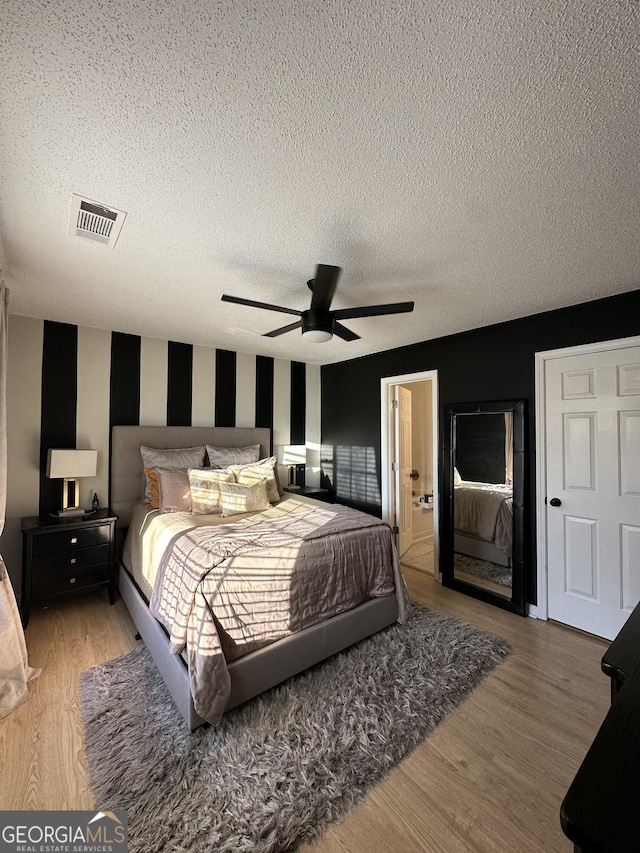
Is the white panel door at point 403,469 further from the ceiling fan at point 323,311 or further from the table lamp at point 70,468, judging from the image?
the table lamp at point 70,468

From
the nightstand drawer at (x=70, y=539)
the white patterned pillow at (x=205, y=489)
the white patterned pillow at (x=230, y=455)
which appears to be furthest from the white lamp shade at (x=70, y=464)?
the white patterned pillow at (x=230, y=455)

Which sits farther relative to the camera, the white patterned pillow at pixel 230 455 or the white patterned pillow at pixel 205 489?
the white patterned pillow at pixel 230 455

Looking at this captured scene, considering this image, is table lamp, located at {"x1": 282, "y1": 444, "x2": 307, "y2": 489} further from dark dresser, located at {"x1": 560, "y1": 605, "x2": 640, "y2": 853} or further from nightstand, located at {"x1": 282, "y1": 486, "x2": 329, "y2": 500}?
dark dresser, located at {"x1": 560, "y1": 605, "x2": 640, "y2": 853}

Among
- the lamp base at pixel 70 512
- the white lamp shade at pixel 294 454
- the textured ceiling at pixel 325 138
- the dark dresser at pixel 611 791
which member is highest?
the textured ceiling at pixel 325 138

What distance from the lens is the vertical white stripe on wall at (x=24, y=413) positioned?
9.78 ft

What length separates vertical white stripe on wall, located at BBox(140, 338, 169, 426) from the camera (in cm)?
367

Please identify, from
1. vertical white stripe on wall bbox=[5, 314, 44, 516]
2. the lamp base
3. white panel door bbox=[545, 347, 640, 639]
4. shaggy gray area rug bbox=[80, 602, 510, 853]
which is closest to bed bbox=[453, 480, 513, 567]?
white panel door bbox=[545, 347, 640, 639]

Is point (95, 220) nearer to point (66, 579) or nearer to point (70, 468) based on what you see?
point (70, 468)

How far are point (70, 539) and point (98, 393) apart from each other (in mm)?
1402

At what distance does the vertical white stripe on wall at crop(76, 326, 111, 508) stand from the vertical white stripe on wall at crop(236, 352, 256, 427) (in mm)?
1410

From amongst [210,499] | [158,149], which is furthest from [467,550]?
[158,149]

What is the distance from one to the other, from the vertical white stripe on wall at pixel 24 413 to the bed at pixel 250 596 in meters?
0.99

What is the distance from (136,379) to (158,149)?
110 inches

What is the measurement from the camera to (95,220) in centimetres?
165
